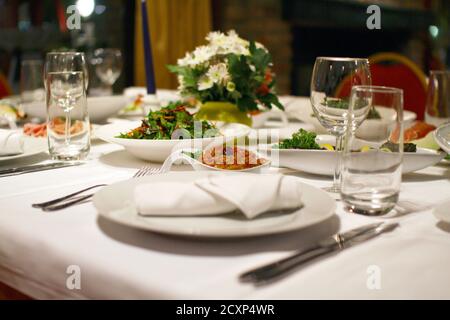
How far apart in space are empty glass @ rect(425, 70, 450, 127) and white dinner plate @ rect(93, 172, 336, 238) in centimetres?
93

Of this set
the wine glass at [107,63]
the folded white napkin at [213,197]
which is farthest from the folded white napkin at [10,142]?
the wine glass at [107,63]

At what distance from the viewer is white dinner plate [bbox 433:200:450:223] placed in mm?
722

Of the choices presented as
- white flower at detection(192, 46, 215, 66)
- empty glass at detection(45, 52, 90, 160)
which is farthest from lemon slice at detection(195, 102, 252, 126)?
empty glass at detection(45, 52, 90, 160)

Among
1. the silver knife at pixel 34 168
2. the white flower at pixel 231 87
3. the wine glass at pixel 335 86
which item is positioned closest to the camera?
the wine glass at pixel 335 86

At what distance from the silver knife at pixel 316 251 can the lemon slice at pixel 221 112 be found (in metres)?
0.81

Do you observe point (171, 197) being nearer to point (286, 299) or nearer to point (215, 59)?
point (286, 299)

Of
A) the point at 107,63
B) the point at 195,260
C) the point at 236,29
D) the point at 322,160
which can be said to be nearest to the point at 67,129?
the point at 322,160

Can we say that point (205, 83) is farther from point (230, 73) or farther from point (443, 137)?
point (443, 137)

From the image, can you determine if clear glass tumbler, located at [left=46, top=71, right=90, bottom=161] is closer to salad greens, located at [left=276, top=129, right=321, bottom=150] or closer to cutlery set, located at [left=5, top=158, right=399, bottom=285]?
cutlery set, located at [left=5, top=158, right=399, bottom=285]

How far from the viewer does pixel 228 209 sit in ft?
2.29

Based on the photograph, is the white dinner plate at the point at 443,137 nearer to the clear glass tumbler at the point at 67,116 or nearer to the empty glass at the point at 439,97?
the empty glass at the point at 439,97

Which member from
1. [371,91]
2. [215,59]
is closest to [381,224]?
[371,91]

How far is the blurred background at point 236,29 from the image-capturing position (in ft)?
13.5
